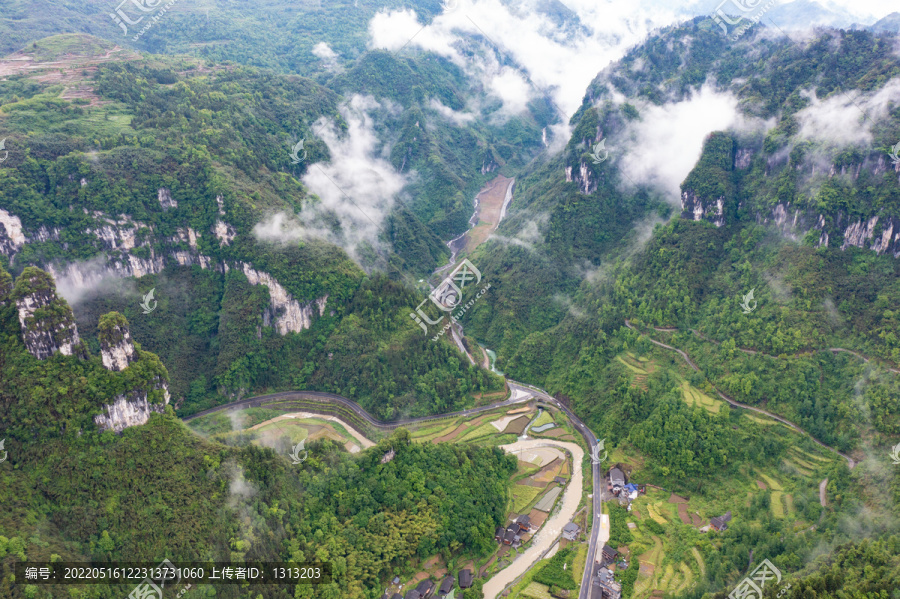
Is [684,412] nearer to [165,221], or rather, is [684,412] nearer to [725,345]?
[725,345]

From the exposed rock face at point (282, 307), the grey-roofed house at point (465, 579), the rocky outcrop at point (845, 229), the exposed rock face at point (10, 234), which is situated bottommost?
the grey-roofed house at point (465, 579)

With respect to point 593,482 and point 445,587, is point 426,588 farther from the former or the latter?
point 593,482

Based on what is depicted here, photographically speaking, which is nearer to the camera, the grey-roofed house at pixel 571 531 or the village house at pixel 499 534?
the grey-roofed house at pixel 571 531

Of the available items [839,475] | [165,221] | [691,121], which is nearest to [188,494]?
[165,221]

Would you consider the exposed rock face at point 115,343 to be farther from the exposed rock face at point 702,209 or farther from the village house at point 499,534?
the exposed rock face at point 702,209

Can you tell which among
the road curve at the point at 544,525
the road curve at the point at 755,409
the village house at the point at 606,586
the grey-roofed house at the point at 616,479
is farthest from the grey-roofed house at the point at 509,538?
the road curve at the point at 755,409

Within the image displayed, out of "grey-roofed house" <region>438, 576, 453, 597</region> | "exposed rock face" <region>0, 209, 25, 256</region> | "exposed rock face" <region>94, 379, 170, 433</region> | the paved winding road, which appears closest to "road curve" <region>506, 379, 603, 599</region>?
the paved winding road
